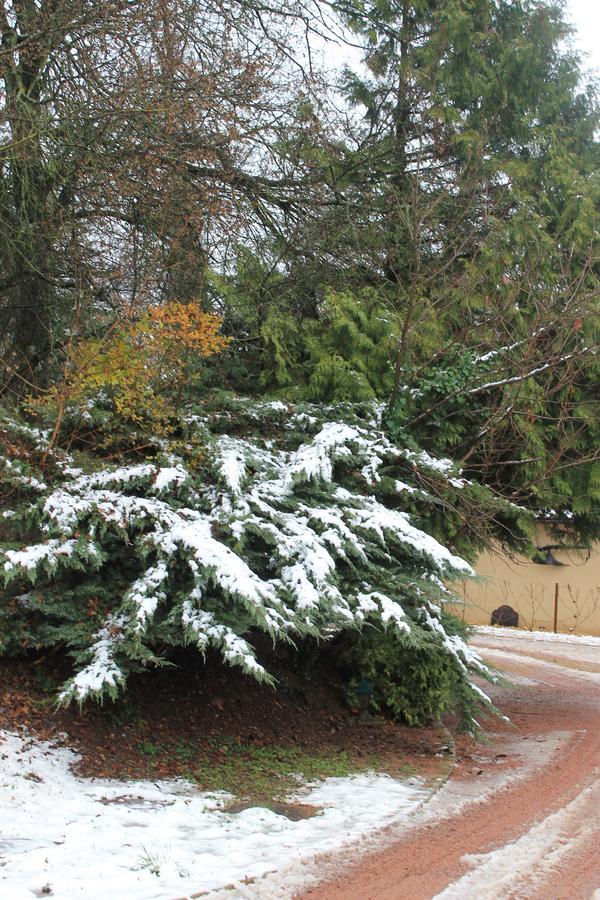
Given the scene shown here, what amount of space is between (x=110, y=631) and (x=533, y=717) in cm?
604

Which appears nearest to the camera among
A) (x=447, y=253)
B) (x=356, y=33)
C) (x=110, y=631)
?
Answer: (x=110, y=631)

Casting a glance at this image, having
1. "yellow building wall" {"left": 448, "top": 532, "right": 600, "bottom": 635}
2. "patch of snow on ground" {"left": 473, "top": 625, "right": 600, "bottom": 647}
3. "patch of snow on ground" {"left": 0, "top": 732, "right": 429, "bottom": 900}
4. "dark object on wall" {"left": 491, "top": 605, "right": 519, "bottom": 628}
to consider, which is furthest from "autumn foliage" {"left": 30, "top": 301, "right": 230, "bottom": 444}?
"dark object on wall" {"left": 491, "top": 605, "right": 519, "bottom": 628}

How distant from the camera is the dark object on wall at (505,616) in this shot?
20469 millimetres

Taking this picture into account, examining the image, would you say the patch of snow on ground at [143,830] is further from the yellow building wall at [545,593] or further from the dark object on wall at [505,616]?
the dark object on wall at [505,616]

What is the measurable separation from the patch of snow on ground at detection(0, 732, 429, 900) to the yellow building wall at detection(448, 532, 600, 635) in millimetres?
14421

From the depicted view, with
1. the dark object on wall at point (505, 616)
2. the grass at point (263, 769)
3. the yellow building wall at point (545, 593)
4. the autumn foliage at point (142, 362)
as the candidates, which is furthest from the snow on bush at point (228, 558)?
the dark object on wall at point (505, 616)

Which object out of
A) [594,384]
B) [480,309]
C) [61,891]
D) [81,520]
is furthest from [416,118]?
[61,891]

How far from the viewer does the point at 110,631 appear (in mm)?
5859

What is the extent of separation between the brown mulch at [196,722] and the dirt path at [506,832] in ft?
2.11

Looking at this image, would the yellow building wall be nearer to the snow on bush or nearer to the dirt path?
the dirt path

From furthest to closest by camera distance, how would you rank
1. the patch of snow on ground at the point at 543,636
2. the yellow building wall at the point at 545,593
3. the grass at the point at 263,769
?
the yellow building wall at the point at 545,593
the patch of snow on ground at the point at 543,636
the grass at the point at 263,769

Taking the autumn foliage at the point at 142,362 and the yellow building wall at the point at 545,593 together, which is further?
the yellow building wall at the point at 545,593

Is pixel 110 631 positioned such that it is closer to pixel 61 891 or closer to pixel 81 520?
pixel 81 520

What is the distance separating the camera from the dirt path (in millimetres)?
4328
